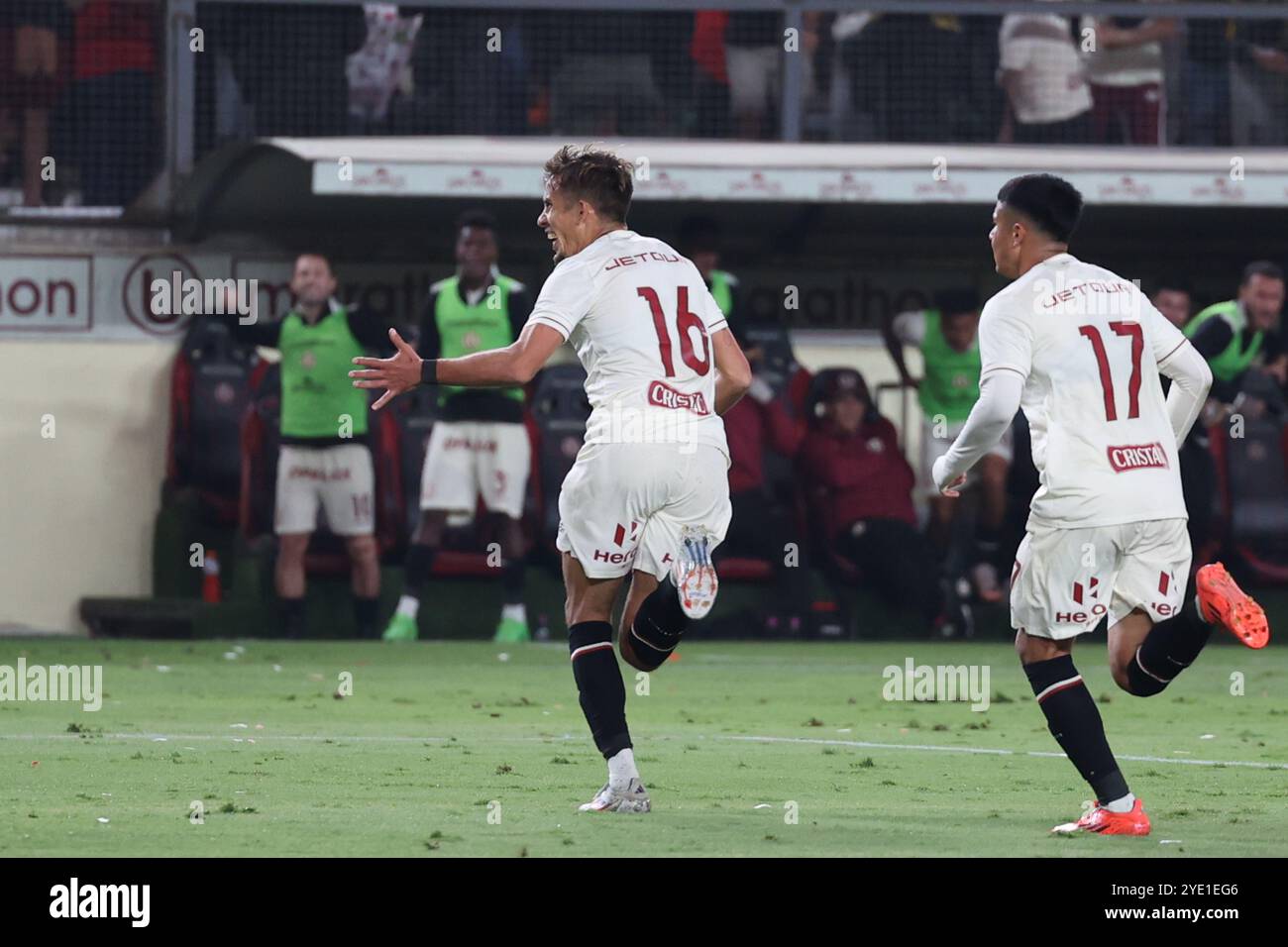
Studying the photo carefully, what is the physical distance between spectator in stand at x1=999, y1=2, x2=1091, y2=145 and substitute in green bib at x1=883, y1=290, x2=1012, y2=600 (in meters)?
1.95

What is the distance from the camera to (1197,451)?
16156 millimetres

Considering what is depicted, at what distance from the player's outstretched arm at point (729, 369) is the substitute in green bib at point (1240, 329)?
8.07 m

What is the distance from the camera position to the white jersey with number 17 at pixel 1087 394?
729 cm

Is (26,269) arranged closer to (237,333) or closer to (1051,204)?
(237,333)

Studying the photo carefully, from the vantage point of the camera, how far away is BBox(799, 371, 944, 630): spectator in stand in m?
16.2

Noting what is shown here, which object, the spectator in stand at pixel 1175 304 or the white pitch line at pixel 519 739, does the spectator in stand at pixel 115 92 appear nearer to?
the spectator in stand at pixel 1175 304

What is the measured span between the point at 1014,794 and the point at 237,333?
331 inches

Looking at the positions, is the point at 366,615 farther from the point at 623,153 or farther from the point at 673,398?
the point at 673,398

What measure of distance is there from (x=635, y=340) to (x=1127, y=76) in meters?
11.2

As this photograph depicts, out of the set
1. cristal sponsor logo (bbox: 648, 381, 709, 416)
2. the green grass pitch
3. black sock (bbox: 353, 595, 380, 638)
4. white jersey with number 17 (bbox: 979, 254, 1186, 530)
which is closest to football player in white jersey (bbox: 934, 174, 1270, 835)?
white jersey with number 17 (bbox: 979, 254, 1186, 530)

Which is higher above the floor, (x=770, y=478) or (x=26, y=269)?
(x=26, y=269)
